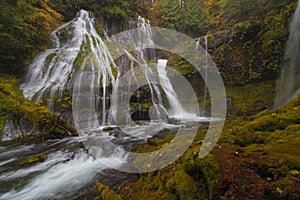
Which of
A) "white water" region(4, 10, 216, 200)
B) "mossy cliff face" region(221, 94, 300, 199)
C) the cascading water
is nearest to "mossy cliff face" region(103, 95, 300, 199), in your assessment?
"mossy cliff face" region(221, 94, 300, 199)

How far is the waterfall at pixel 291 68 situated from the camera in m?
10.9

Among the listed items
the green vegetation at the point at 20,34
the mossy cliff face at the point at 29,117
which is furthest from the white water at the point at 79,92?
the mossy cliff face at the point at 29,117

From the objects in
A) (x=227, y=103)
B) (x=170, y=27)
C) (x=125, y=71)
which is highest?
(x=170, y=27)

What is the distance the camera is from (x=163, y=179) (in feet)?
7.68

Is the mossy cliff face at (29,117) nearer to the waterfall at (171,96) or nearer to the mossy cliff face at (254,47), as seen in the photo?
the waterfall at (171,96)

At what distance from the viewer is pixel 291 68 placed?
37.2 feet

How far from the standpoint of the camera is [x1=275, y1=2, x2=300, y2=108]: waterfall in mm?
10891

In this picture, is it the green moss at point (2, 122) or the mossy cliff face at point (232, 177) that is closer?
the mossy cliff face at point (232, 177)

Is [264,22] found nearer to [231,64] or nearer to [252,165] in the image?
[231,64]

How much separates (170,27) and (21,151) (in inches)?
871

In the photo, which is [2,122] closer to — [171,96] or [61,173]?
[61,173]

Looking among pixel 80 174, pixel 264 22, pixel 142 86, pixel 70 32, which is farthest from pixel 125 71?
pixel 264 22

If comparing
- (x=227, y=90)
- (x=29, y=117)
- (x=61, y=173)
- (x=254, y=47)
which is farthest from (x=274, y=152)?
(x=254, y=47)

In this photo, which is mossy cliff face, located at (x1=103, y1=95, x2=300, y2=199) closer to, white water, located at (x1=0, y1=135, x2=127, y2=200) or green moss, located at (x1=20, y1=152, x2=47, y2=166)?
white water, located at (x1=0, y1=135, x2=127, y2=200)
